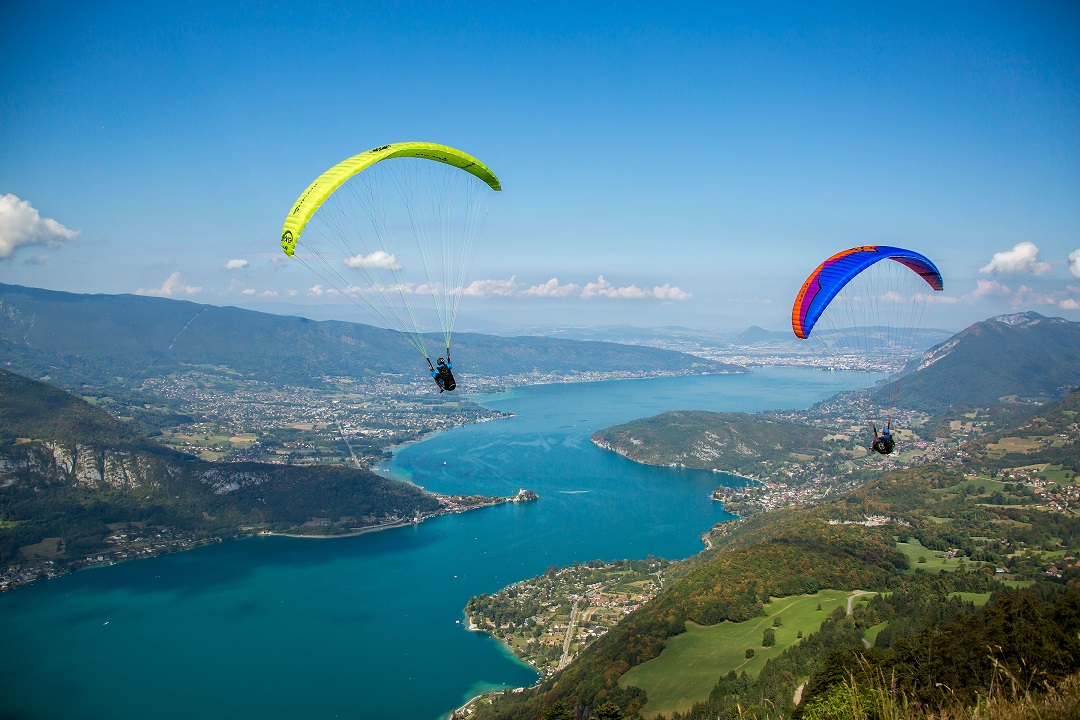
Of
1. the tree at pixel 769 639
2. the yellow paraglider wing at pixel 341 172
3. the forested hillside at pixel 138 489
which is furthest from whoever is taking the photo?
the forested hillside at pixel 138 489

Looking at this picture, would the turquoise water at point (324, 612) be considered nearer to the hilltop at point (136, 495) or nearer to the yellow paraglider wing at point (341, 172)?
the hilltop at point (136, 495)

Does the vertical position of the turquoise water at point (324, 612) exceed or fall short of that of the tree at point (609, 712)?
it falls short

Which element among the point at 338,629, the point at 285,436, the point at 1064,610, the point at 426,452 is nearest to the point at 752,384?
the point at 426,452

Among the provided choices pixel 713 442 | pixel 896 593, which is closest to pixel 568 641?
pixel 896 593

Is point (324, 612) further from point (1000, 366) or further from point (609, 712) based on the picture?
point (1000, 366)

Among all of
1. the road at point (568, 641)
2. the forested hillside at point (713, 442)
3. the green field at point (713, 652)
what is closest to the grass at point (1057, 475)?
the green field at point (713, 652)

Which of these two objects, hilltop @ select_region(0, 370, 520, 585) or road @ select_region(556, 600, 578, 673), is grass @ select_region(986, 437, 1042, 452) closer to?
road @ select_region(556, 600, 578, 673)

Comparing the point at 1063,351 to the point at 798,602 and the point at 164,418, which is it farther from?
the point at 164,418
